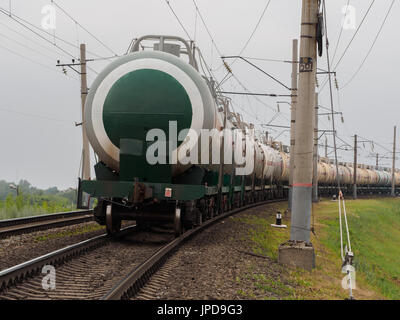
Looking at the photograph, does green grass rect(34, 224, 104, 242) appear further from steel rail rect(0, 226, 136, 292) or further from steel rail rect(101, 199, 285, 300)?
steel rail rect(101, 199, 285, 300)

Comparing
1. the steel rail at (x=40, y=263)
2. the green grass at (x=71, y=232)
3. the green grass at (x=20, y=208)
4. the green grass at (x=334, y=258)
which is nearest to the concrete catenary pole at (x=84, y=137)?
the green grass at (x=20, y=208)

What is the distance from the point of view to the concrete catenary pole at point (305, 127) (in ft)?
30.6

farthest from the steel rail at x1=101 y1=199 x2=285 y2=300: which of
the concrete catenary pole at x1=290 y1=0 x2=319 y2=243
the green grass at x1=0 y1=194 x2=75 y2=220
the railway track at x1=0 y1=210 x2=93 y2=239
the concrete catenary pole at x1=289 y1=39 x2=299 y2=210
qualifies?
the concrete catenary pole at x1=289 y1=39 x2=299 y2=210

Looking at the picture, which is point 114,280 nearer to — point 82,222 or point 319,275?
point 319,275

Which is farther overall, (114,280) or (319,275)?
(319,275)

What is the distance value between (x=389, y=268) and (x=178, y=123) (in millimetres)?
10219

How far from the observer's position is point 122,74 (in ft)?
30.5

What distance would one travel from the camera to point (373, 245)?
18.8 m

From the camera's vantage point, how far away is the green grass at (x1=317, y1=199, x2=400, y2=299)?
12.6 meters

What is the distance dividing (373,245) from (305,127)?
11.4m

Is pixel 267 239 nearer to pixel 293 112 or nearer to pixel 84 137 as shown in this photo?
pixel 293 112

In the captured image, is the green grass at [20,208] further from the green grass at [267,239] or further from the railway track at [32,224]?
the green grass at [267,239]

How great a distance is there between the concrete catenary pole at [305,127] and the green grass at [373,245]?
2.23 meters

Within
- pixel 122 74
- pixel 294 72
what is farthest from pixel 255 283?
pixel 294 72
